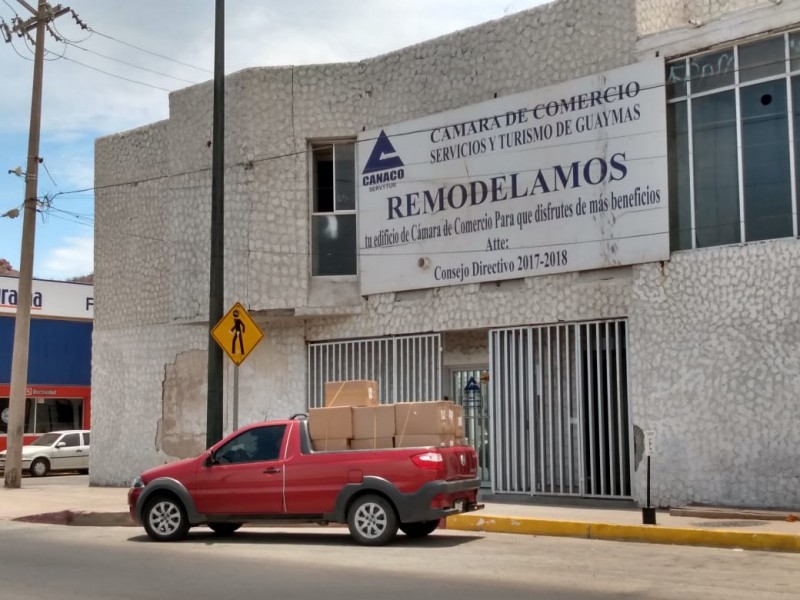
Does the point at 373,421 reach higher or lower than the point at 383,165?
lower

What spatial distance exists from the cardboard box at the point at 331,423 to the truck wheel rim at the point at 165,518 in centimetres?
197

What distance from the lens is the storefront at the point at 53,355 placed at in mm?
35344

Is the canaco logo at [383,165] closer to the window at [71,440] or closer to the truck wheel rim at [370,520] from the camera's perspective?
the truck wheel rim at [370,520]

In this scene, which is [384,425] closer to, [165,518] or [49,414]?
[165,518]

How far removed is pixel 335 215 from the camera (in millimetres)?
19062

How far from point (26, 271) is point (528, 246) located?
39.1ft

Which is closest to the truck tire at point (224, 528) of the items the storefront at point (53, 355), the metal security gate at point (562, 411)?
the metal security gate at point (562, 411)

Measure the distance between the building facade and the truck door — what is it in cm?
588

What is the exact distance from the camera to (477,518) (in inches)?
542

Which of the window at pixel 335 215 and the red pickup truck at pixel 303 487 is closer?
the red pickup truck at pixel 303 487

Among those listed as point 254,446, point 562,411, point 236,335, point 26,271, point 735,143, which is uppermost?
point 735,143

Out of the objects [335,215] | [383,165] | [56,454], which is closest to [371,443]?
[383,165]

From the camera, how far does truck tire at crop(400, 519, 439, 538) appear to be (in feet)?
40.0

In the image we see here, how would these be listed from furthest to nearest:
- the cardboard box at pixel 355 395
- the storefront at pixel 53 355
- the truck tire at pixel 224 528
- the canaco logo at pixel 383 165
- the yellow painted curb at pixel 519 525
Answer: the storefront at pixel 53 355, the canaco logo at pixel 383 165, the truck tire at pixel 224 528, the yellow painted curb at pixel 519 525, the cardboard box at pixel 355 395
